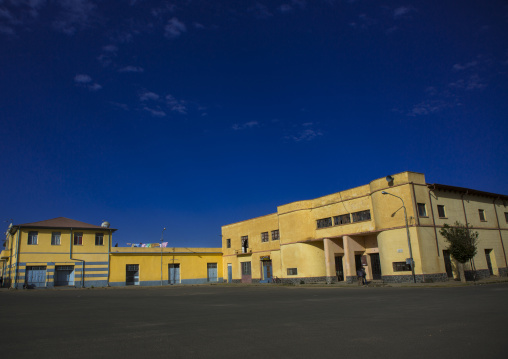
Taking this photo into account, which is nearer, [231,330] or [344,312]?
[231,330]

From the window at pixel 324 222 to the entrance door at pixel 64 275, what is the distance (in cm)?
3348

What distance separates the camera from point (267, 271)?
4772 cm

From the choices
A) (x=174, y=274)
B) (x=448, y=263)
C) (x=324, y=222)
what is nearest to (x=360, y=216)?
(x=324, y=222)

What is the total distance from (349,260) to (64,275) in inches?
1459

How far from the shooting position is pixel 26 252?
47781 millimetres

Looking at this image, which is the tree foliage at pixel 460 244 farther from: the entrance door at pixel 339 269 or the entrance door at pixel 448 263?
the entrance door at pixel 339 269

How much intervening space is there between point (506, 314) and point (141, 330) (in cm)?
988

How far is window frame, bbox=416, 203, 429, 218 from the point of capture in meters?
31.9

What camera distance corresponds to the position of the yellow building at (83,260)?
48.0 m

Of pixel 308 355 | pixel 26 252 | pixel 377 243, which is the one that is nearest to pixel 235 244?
pixel 377 243

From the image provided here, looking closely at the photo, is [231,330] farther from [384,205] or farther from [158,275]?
[158,275]

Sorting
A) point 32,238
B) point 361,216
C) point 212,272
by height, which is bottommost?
point 212,272

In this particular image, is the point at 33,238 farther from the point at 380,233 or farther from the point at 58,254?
the point at 380,233

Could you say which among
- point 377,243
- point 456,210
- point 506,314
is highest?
point 456,210
